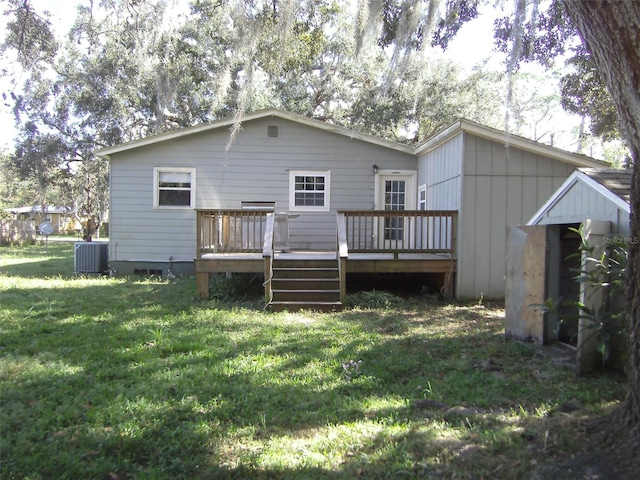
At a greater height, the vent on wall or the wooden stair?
the vent on wall

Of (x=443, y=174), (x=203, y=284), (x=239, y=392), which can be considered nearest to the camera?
(x=239, y=392)

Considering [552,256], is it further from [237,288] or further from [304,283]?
[237,288]

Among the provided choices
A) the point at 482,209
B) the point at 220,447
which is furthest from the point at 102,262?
the point at 220,447

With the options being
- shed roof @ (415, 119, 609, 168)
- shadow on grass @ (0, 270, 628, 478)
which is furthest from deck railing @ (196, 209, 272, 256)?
shed roof @ (415, 119, 609, 168)

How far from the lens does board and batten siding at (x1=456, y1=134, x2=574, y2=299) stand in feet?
25.6

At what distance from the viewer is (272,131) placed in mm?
10594

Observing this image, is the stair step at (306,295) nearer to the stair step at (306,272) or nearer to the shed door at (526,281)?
the stair step at (306,272)

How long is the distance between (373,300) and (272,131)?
500cm

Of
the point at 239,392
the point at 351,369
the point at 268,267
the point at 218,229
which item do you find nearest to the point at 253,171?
the point at 218,229

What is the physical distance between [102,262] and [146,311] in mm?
5498

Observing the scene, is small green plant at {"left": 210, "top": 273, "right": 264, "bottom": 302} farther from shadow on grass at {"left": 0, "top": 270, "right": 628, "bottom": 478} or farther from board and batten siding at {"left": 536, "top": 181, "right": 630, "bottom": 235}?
board and batten siding at {"left": 536, "top": 181, "right": 630, "bottom": 235}

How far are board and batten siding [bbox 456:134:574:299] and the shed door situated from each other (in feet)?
7.91

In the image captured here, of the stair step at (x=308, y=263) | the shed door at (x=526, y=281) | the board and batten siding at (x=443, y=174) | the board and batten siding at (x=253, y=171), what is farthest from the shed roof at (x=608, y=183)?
the board and batten siding at (x=253, y=171)

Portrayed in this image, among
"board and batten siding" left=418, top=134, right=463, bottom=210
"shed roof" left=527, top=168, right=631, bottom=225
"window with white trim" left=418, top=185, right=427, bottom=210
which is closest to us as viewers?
Result: "shed roof" left=527, top=168, right=631, bottom=225
